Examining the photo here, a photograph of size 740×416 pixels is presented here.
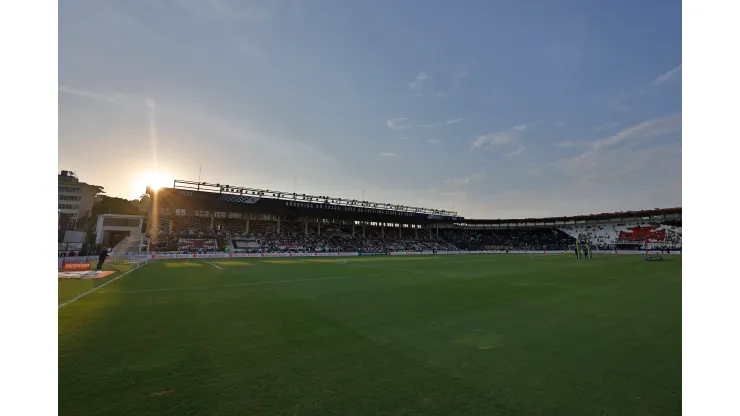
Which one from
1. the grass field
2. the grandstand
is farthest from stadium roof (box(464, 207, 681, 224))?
the grass field

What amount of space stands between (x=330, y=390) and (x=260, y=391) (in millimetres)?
909

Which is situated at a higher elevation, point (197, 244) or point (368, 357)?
point (368, 357)

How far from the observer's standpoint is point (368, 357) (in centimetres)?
563

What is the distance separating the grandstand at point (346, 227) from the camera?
53.0 meters

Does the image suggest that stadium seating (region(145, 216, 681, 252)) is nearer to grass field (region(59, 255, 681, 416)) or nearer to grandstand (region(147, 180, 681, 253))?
grandstand (region(147, 180, 681, 253))

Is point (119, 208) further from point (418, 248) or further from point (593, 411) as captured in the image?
point (593, 411)

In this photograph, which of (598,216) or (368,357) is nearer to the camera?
(368,357)

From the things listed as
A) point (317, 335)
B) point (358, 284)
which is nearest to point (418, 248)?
point (358, 284)

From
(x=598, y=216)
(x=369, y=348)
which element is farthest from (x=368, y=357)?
(x=598, y=216)

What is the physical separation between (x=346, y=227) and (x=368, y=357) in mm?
72050

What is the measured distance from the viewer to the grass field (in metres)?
4.05

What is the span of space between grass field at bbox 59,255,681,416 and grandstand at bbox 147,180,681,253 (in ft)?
134

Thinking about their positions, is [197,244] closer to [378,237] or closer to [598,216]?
[378,237]

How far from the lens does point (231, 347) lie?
6.09m
